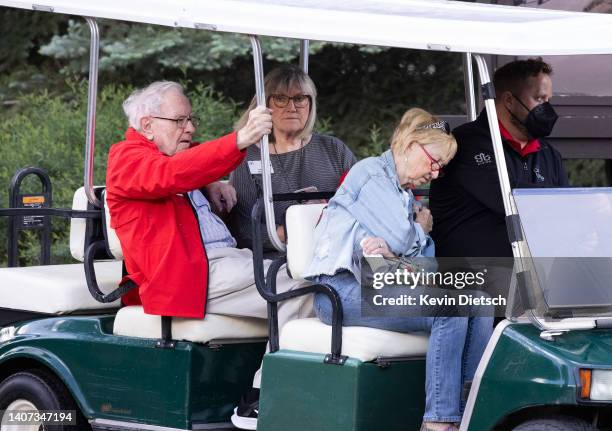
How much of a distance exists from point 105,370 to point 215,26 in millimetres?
1554

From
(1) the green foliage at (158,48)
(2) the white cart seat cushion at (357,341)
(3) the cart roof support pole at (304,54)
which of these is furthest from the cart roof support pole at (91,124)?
(1) the green foliage at (158,48)

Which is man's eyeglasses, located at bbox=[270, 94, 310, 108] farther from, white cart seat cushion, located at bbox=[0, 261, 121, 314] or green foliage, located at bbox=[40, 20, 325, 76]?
green foliage, located at bbox=[40, 20, 325, 76]

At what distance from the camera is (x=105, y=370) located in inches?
209

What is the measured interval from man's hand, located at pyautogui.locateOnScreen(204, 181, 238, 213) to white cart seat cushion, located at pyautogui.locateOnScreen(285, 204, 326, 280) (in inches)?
36.1

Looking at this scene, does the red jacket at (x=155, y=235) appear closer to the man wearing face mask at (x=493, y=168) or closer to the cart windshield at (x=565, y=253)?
the man wearing face mask at (x=493, y=168)

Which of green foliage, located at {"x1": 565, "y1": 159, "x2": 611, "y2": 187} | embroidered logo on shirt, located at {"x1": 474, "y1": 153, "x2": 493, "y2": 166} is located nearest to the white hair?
embroidered logo on shirt, located at {"x1": 474, "y1": 153, "x2": 493, "y2": 166}

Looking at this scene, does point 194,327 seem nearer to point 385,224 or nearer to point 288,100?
point 385,224

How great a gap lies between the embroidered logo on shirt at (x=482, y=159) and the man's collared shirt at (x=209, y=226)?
1226mm

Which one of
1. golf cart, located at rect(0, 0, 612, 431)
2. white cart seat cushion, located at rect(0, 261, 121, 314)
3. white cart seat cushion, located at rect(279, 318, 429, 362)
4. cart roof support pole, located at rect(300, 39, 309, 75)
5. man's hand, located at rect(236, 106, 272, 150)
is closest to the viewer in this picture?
golf cart, located at rect(0, 0, 612, 431)

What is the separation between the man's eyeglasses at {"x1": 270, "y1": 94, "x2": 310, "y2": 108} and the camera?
570 centimetres

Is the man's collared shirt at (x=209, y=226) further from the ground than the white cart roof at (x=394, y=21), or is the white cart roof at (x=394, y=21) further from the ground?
the white cart roof at (x=394, y=21)

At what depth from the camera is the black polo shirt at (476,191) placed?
4.67 metres

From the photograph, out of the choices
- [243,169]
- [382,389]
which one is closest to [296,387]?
[382,389]

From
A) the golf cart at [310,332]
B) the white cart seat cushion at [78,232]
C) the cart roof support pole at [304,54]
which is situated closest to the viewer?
the golf cart at [310,332]
